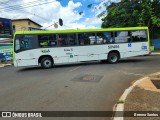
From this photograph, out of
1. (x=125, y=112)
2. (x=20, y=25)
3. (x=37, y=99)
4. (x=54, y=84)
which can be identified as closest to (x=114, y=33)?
(x=54, y=84)

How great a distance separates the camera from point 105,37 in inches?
861

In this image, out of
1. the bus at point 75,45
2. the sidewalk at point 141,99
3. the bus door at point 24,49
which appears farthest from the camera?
the bus at point 75,45

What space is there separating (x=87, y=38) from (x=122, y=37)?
2.87 meters

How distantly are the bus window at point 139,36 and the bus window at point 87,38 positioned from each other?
331cm

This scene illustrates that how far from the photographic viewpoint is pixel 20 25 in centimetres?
6738

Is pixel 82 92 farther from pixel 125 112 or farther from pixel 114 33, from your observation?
pixel 114 33

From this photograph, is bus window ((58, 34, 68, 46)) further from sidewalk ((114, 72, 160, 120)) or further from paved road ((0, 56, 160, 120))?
sidewalk ((114, 72, 160, 120))

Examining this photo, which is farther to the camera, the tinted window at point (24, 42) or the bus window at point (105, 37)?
the bus window at point (105, 37)

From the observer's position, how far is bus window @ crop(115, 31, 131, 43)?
→ 2217 centimetres

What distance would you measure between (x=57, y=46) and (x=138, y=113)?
13981 mm

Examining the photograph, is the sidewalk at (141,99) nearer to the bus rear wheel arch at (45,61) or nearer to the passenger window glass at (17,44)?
the bus rear wheel arch at (45,61)

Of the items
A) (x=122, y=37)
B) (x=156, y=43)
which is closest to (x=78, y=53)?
(x=122, y=37)

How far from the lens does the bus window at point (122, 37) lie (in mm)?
22172

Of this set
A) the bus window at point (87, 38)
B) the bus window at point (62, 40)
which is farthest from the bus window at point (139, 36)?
the bus window at point (62, 40)
